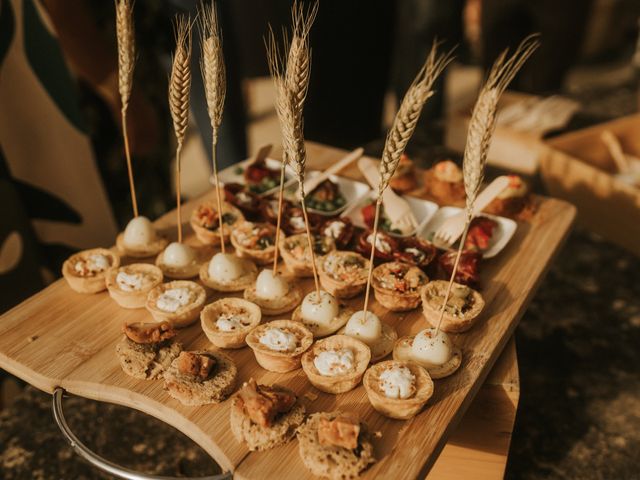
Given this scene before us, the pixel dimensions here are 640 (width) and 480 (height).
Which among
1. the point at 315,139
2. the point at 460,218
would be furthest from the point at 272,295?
the point at 315,139

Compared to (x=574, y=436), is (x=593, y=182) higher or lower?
higher

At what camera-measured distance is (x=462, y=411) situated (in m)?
1.57

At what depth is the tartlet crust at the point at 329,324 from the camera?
1.79 metres

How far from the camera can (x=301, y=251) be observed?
6.81 ft

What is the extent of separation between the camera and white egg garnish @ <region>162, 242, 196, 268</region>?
2055 millimetres

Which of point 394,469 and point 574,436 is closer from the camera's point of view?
point 394,469

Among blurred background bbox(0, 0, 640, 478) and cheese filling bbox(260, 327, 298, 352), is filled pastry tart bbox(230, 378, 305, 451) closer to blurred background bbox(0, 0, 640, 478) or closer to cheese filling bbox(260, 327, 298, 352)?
cheese filling bbox(260, 327, 298, 352)

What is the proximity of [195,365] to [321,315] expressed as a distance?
418 millimetres

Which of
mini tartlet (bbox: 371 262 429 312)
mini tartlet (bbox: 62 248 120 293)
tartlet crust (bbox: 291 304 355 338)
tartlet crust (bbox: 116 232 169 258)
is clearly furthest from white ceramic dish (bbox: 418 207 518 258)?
mini tartlet (bbox: 62 248 120 293)

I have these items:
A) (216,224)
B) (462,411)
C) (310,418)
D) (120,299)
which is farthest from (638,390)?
(120,299)

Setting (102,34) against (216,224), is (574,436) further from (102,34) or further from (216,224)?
(102,34)

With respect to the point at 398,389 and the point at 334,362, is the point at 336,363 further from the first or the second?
the point at 398,389

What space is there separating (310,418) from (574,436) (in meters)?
0.89

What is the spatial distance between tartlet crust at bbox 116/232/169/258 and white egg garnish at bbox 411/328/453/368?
41.4 inches
